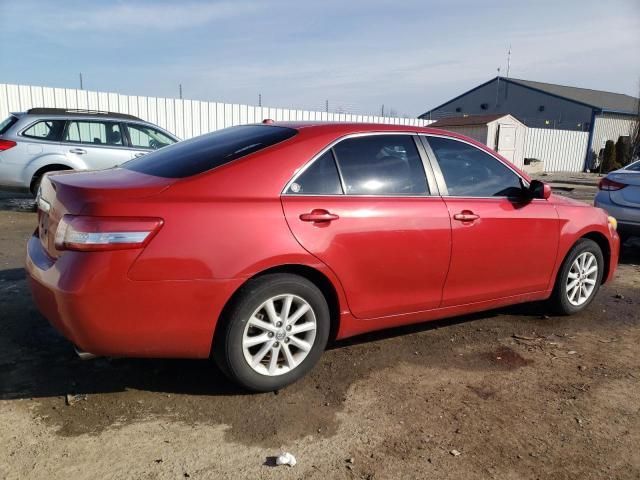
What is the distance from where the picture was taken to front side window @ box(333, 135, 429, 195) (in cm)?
352

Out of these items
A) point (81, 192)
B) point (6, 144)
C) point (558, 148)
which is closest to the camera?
point (81, 192)

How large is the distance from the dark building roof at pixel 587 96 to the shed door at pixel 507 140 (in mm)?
13719

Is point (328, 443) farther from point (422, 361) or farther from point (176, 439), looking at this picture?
point (422, 361)

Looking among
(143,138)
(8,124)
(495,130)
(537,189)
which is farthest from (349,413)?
(495,130)

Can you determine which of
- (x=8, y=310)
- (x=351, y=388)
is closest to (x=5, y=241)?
(x=8, y=310)

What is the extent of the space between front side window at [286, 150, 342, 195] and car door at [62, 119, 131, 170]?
668 cm

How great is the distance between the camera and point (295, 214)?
10.4ft

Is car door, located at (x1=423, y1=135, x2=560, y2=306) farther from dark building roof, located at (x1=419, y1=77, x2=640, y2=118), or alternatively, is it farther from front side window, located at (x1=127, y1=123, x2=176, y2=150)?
dark building roof, located at (x1=419, y1=77, x2=640, y2=118)

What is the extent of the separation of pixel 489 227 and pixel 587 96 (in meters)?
41.3

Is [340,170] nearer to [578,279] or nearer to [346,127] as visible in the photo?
[346,127]

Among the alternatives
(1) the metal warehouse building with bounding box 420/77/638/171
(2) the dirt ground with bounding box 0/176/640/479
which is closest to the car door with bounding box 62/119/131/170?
(2) the dirt ground with bounding box 0/176/640/479

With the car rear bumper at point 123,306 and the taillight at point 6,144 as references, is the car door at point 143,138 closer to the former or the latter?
the taillight at point 6,144

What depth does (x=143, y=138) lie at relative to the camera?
9727 millimetres

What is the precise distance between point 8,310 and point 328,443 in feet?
10.00
